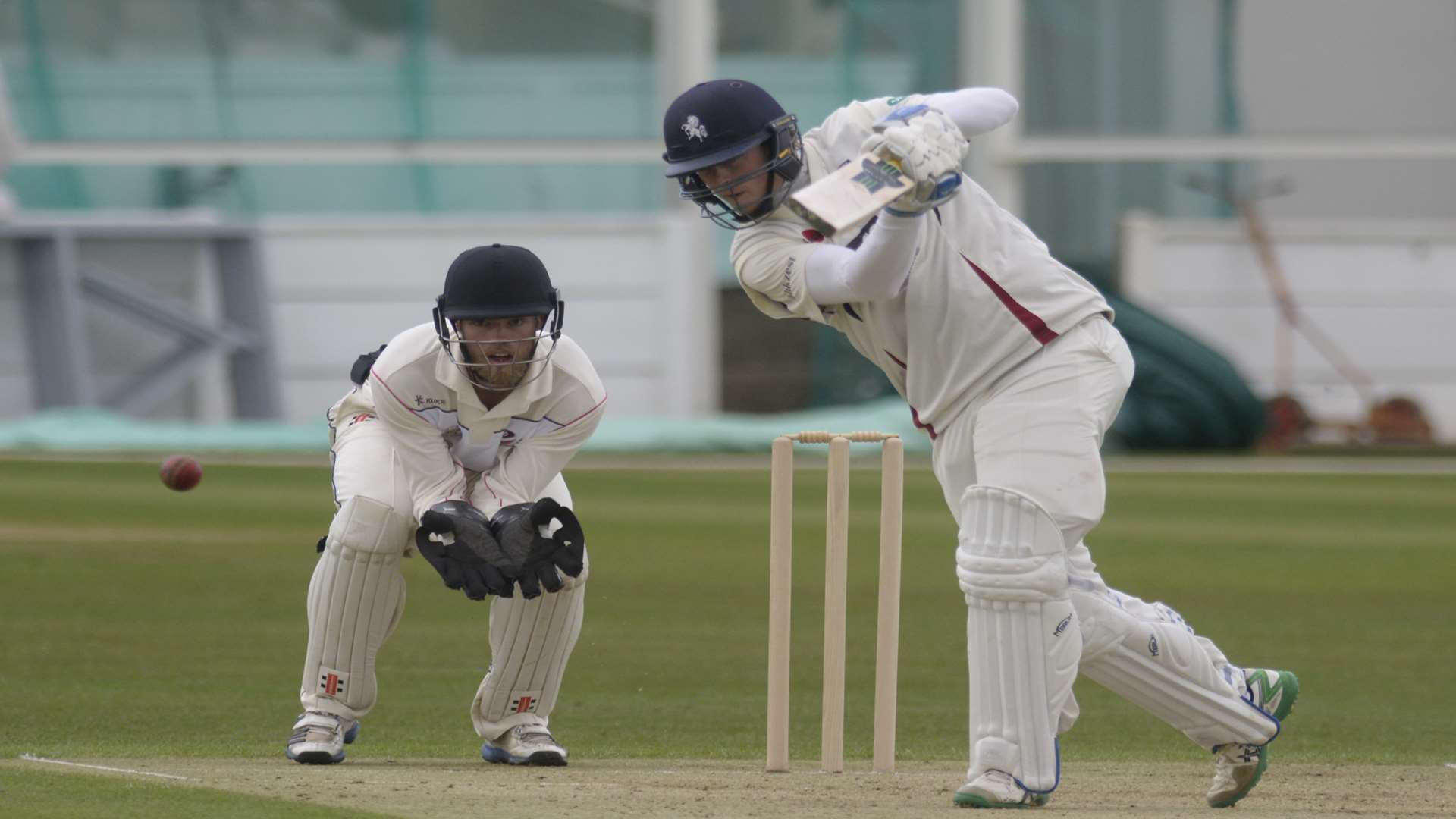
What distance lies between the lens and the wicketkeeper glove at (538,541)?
4.08m

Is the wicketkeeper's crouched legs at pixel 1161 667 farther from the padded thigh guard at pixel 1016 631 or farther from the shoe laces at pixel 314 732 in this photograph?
the shoe laces at pixel 314 732

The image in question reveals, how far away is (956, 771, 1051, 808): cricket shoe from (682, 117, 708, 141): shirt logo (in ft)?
4.04

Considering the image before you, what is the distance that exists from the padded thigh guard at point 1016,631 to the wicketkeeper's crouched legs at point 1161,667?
10 centimetres

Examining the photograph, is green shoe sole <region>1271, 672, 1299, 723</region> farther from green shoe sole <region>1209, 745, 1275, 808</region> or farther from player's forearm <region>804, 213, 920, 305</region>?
player's forearm <region>804, 213, 920, 305</region>

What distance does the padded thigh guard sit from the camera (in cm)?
353

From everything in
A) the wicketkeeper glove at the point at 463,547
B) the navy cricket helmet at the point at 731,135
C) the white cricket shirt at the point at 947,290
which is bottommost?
the wicketkeeper glove at the point at 463,547

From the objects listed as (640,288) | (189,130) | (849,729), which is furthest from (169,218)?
(849,729)

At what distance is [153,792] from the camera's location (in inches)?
142

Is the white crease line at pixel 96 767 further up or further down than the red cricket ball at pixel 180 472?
further down

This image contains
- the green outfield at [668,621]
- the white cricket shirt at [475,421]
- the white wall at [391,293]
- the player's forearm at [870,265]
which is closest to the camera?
the player's forearm at [870,265]

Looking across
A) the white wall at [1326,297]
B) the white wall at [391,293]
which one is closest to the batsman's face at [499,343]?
the white wall at [391,293]

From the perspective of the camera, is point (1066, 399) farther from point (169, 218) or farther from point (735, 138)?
point (169, 218)

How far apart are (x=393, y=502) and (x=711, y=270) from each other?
15459mm

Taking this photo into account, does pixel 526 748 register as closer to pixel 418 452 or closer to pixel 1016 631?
pixel 418 452
